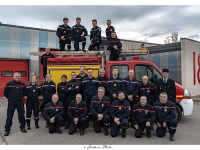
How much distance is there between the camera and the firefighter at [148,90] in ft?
18.2

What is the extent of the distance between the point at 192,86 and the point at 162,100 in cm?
891

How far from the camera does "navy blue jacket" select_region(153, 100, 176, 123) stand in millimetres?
4938

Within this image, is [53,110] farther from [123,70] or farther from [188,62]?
[188,62]

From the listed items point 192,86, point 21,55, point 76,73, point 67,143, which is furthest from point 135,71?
point 21,55

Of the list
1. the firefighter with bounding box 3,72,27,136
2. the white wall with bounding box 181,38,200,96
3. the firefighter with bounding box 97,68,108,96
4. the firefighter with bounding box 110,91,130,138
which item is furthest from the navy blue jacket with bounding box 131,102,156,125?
the white wall with bounding box 181,38,200,96

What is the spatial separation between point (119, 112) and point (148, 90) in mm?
1060

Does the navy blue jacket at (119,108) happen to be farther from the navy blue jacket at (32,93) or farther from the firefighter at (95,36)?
the firefighter at (95,36)

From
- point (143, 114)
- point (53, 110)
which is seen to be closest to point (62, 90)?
point (53, 110)

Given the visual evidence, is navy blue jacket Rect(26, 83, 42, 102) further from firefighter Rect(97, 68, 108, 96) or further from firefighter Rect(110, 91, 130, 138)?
firefighter Rect(110, 91, 130, 138)

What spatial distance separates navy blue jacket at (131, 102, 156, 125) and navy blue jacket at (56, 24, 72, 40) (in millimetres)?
4112

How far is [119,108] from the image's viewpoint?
5191 mm

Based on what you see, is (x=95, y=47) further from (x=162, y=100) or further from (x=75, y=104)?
(x=162, y=100)

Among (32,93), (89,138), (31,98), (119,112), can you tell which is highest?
(32,93)

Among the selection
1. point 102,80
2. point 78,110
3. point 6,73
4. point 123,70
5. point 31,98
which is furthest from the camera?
point 6,73
